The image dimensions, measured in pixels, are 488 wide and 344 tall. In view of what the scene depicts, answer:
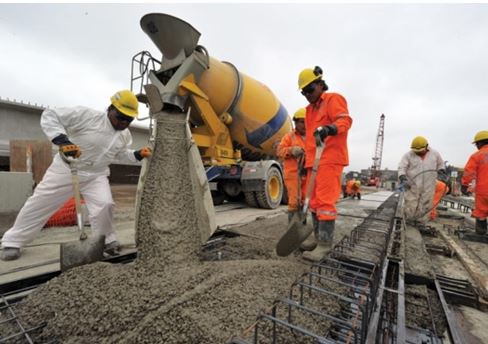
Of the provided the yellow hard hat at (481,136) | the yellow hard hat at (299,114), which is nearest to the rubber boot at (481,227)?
the yellow hard hat at (481,136)

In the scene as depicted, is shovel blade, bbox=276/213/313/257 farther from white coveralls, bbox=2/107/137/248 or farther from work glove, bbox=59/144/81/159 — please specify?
work glove, bbox=59/144/81/159

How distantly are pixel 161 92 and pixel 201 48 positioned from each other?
0.96 meters

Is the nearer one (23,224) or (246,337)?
(246,337)

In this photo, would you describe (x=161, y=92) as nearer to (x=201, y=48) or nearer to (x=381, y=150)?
(x=201, y=48)

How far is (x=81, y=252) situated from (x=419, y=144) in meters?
4.76

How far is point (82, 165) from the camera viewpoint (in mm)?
2357

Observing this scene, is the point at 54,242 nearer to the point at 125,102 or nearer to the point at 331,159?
the point at 125,102

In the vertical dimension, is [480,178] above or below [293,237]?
above

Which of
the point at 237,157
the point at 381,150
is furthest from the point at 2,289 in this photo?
the point at 381,150

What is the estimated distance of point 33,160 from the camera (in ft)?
14.3

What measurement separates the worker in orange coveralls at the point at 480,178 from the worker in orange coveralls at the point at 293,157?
2.75m

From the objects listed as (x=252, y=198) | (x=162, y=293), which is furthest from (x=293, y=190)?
(x=252, y=198)

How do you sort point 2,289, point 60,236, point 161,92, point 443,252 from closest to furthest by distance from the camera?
1. point 2,289
2. point 443,252
3. point 60,236
4. point 161,92

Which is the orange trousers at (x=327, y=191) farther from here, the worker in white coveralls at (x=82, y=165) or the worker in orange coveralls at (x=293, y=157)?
the worker in white coveralls at (x=82, y=165)
